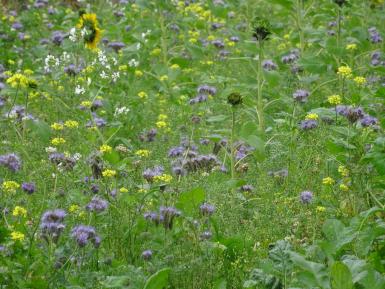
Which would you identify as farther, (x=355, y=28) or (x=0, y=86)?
(x=355, y=28)

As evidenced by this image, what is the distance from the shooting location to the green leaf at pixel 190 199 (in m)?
3.94

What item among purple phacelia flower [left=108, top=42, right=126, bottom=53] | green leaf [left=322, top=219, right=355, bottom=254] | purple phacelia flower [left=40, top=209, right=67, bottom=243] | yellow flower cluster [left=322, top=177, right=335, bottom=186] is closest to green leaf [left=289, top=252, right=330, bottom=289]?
green leaf [left=322, top=219, right=355, bottom=254]

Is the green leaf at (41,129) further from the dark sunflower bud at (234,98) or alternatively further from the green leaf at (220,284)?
the green leaf at (220,284)

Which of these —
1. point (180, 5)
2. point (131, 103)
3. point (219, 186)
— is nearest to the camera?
point (219, 186)

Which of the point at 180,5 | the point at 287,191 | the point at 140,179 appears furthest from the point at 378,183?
the point at 180,5

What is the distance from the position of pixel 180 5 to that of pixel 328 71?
2.28m

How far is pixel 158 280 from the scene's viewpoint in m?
3.36

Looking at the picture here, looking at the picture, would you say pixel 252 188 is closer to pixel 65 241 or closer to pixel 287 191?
pixel 287 191

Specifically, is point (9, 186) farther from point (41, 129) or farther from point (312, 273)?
point (312, 273)

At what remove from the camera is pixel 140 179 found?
15.5 ft

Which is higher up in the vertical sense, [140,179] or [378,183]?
[378,183]

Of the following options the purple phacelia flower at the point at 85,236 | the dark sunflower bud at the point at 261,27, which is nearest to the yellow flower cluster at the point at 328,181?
the dark sunflower bud at the point at 261,27

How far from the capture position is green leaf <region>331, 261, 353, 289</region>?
2.99m

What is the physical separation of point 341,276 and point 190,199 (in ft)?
3.67
